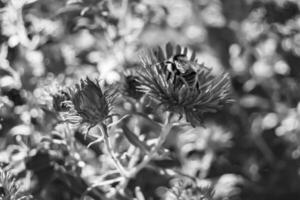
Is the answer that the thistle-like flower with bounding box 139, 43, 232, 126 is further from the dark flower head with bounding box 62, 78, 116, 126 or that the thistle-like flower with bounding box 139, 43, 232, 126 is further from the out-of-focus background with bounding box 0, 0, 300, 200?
the out-of-focus background with bounding box 0, 0, 300, 200

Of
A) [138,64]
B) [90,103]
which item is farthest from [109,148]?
[138,64]

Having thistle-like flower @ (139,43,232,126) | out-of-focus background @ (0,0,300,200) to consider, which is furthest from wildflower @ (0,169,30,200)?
thistle-like flower @ (139,43,232,126)

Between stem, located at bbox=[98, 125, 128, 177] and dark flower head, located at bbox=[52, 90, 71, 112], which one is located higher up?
dark flower head, located at bbox=[52, 90, 71, 112]

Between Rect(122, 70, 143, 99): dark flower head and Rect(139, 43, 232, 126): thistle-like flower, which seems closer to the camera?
Rect(139, 43, 232, 126): thistle-like flower

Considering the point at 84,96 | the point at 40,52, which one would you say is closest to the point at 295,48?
the point at 40,52

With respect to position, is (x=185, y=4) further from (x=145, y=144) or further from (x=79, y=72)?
(x=145, y=144)

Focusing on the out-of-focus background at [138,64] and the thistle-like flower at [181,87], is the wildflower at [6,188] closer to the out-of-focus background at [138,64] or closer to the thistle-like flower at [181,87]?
the out-of-focus background at [138,64]

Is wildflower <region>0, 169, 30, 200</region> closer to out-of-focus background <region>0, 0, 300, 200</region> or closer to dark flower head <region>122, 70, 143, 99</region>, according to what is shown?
out-of-focus background <region>0, 0, 300, 200</region>
